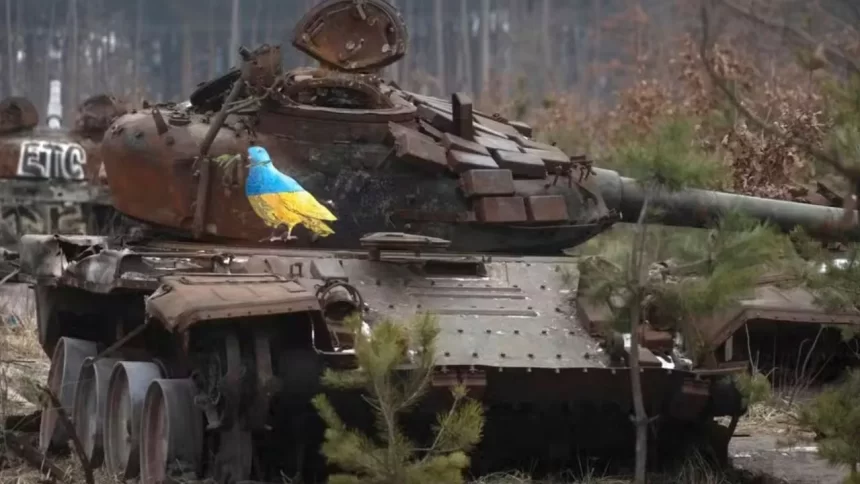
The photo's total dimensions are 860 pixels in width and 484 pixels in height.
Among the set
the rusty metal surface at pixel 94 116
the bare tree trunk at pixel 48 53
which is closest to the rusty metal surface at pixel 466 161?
the rusty metal surface at pixel 94 116

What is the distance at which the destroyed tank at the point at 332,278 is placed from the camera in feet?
24.4

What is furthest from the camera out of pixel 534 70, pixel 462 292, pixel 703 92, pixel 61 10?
pixel 534 70

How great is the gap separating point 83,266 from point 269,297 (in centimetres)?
189

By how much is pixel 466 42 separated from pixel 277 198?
2006 cm

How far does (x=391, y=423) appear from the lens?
621cm

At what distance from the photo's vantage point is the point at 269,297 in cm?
713

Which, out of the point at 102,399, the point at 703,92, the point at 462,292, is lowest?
the point at 102,399

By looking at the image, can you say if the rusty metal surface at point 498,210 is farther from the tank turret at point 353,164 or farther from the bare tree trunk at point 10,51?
the bare tree trunk at point 10,51

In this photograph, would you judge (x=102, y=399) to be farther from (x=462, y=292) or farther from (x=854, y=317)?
(x=854, y=317)

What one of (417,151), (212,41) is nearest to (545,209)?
(417,151)

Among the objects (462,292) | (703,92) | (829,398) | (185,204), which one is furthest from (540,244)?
(703,92)

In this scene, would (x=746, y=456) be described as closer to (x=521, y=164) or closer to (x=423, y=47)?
(x=521, y=164)

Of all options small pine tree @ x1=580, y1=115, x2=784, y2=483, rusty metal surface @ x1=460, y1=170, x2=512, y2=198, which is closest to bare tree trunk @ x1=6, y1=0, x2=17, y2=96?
rusty metal surface @ x1=460, y1=170, x2=512, y2=198

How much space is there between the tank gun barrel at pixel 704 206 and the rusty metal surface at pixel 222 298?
6.44 feet
